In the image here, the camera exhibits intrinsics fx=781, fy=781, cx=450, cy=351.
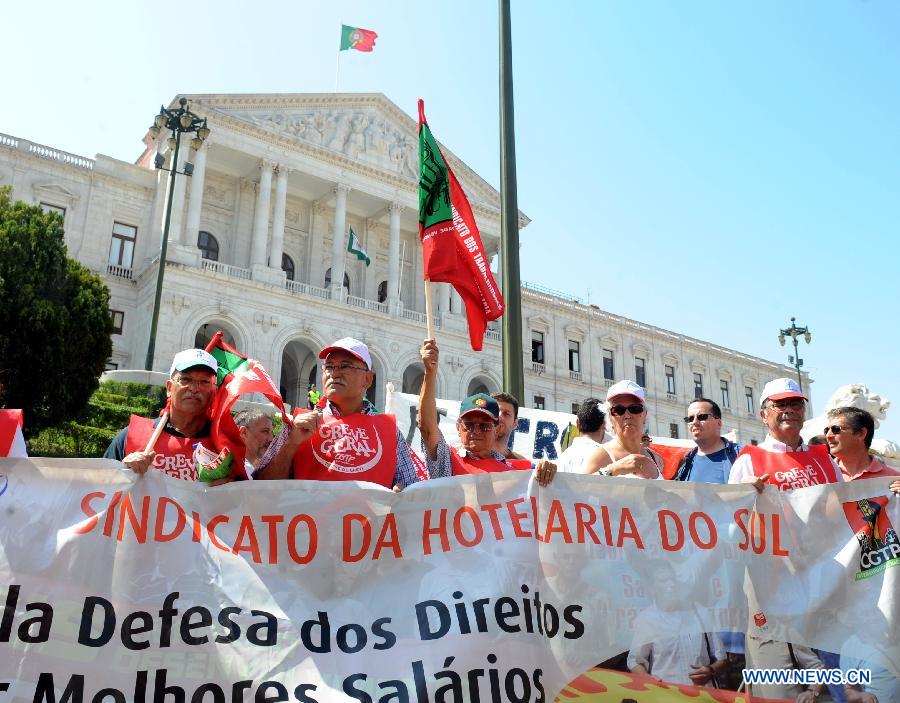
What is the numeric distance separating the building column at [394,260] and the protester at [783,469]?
103 ft

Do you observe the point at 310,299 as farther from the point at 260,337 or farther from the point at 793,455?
the point at 793,455

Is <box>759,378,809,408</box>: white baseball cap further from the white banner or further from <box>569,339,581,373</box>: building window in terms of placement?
<box>569,339,581,373</box>: building window

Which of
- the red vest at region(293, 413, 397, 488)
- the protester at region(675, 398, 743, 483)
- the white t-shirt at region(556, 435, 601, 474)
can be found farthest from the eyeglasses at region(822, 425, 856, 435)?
the red vest at region(293, 413, 397, 488)

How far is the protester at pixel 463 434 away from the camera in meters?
4.33

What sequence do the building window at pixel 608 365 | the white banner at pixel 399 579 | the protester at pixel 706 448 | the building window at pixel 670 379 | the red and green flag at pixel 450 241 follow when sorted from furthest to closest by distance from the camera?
the building window at pixel 670 379 < the building window at pixel 608 365 < the red and green flag at pixel 450 241 < the protester at pixel 706 448 < the white banner at pixel 399 579

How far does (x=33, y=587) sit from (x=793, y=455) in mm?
3851

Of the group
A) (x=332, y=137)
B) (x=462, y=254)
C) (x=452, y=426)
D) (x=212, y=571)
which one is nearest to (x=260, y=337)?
(x=332, y=137)

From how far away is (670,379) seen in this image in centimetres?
5228

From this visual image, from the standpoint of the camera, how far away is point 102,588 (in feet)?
10.5

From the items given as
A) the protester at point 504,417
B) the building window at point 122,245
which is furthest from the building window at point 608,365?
the protester at point 504,417

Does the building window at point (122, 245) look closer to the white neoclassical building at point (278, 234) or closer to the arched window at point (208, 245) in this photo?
the white neoclassical building at point (278, 234)

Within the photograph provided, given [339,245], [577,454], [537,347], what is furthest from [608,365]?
[577,454]

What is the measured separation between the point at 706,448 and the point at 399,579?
2.46 meters

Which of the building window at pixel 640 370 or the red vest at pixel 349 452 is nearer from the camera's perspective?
the red vest at pixel 349 452
